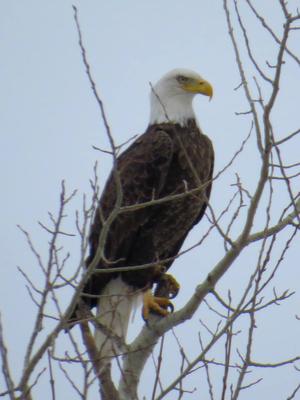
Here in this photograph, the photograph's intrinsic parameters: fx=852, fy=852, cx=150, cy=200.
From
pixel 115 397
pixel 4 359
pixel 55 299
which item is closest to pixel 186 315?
pixel 115 397

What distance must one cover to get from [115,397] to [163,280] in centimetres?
168

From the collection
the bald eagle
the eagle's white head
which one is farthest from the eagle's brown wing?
the eagle's white head

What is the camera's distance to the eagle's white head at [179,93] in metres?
6.08

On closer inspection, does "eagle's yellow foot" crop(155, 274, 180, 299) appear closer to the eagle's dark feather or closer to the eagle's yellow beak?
the eagle's dark feather

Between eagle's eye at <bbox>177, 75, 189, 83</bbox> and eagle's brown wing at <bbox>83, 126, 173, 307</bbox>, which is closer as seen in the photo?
eagle's brown wing at <bbox>83, 126, 173, 307</bbox>

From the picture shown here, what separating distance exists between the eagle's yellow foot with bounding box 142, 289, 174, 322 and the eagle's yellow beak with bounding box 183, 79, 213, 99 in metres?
1.48

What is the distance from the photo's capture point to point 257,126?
11.1 ft

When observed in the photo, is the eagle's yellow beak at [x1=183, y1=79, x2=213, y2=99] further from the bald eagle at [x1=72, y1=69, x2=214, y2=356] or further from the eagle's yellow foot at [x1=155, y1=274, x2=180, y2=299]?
the eagle's yellow foot at [x1=155, y1=274, x2=180, y2=299]

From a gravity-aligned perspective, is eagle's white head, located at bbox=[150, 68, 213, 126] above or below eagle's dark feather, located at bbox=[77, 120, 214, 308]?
above

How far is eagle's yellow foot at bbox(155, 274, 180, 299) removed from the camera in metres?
5.94

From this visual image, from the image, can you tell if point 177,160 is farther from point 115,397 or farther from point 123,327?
point 115,397

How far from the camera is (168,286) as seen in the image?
5957mm

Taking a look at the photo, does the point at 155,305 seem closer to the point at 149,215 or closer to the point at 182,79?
the point at 149,215

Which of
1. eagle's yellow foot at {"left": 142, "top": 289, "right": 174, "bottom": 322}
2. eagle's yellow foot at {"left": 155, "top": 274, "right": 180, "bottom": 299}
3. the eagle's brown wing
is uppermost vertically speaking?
the eagle's brown wing
